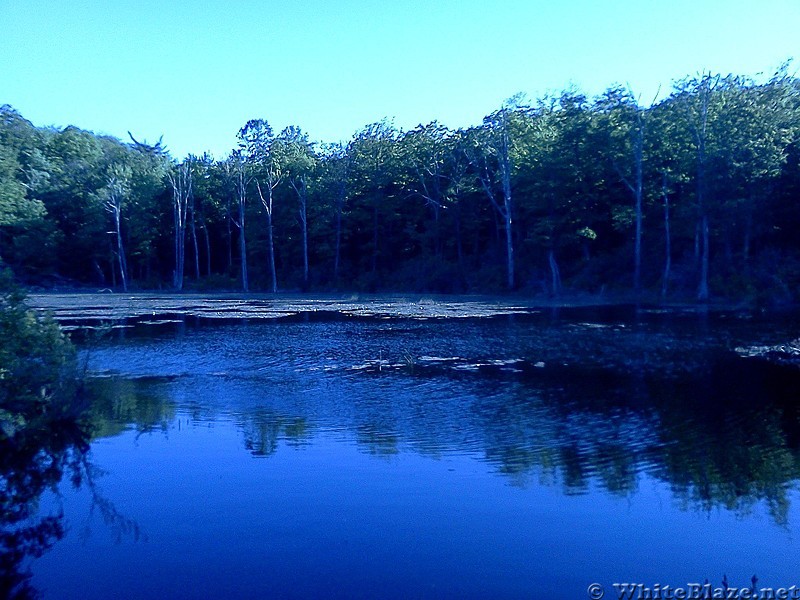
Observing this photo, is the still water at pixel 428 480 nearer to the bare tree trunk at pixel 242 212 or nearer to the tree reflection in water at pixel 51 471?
the tree reflection in water at pixel 51 471

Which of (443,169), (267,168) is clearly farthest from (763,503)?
(267,168)

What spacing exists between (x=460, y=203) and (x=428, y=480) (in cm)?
5014

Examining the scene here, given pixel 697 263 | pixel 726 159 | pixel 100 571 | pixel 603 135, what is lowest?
pixel 100 571

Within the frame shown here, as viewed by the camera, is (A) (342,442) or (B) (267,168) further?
(B) (267,168)

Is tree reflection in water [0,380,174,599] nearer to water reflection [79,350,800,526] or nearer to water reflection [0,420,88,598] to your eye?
water reflection [0,420,88,598]

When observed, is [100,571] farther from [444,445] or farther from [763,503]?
[763,503]

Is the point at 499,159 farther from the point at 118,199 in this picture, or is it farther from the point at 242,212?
the point at 118,199

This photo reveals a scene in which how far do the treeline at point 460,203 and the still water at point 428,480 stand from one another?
25.6 metres

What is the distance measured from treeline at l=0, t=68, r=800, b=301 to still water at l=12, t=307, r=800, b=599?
2564 centimetres

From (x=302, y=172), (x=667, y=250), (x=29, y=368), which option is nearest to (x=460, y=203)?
(x=302, y=172)

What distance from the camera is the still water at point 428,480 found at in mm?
6797

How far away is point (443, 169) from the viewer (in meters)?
58.5

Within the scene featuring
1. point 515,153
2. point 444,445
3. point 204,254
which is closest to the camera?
point 444,445

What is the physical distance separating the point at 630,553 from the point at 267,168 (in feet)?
210
